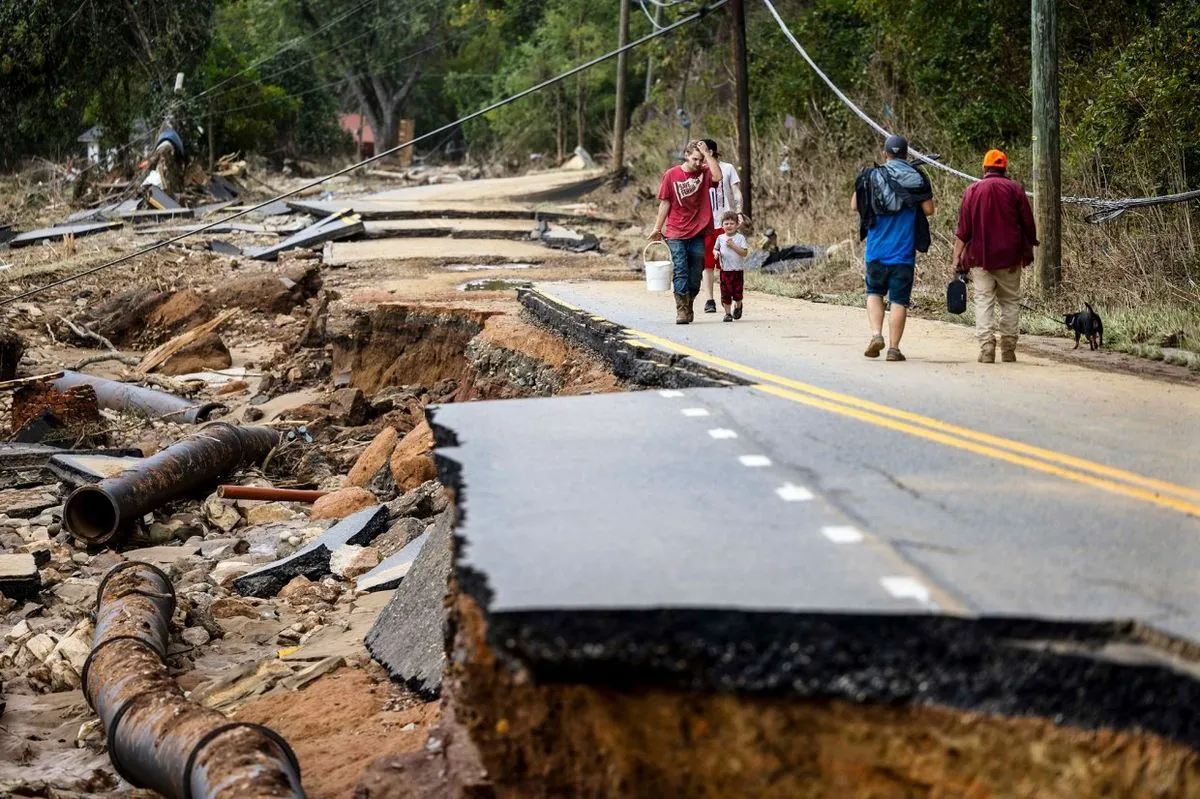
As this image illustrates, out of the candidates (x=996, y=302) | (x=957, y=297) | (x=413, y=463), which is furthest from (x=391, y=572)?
(x=996, y=302)

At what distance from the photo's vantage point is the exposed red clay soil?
6.35m

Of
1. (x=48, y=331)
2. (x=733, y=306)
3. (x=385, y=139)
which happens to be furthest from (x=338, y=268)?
(x=385, y=139)

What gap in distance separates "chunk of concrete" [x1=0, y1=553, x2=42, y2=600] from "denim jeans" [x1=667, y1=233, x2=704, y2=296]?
582cm

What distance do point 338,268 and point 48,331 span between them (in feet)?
15.7

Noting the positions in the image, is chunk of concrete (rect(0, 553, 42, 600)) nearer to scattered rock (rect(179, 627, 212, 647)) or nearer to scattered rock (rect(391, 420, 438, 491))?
scattered rock (rect(179, 627, 212, 647))

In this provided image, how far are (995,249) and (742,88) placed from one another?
12757 millimetres

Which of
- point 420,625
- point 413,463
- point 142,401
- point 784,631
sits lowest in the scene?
point 420,625

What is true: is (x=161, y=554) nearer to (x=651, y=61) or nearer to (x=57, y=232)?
(x=57, y=232)

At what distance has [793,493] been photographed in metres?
5.67

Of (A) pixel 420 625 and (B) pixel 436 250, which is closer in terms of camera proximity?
(A) pixel 420 625

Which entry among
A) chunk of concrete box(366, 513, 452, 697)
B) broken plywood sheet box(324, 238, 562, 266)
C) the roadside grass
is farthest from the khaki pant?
broken plywood sheet box(324, 238, 562, 266)

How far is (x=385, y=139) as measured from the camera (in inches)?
3004

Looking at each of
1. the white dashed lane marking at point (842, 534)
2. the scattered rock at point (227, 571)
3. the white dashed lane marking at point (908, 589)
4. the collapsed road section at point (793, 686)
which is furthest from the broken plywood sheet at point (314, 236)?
the white dashed lane marking at point (908, 589)

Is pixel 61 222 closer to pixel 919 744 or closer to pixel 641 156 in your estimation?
pixel 641 156
